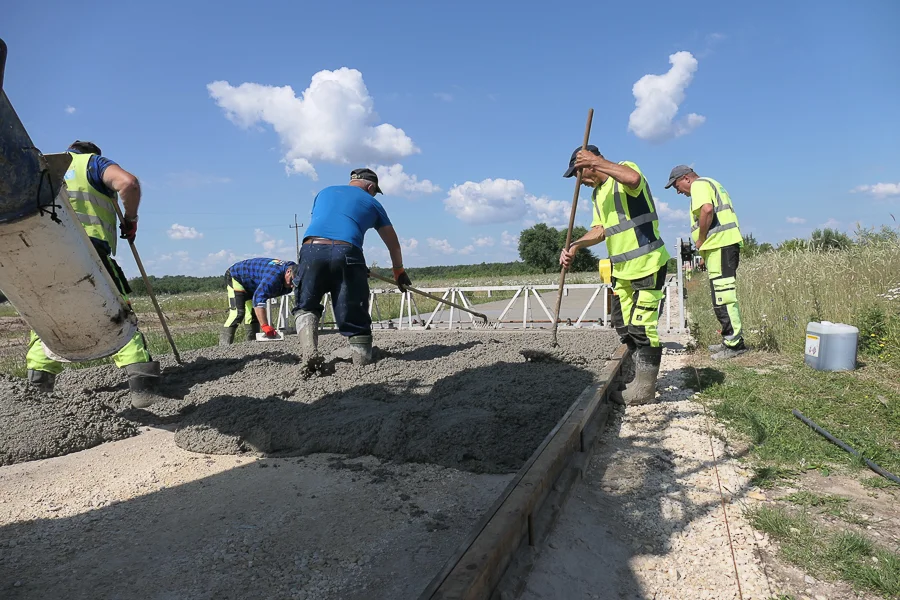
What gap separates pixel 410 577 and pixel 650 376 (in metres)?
2.76

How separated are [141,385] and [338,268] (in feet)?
5.67

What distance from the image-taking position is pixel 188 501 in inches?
97.7

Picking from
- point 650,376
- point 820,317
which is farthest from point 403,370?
point 820,317

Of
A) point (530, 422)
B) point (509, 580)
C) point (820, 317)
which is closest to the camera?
point (509, 580)

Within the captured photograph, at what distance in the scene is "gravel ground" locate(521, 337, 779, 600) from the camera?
5.84 feet

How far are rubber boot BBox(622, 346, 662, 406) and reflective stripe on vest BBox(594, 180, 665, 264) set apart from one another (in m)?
0.70

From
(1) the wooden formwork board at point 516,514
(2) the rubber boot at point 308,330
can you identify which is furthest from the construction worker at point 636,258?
(2) the rubber boot at point 308,330

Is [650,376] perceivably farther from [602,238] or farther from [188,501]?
[188,501]

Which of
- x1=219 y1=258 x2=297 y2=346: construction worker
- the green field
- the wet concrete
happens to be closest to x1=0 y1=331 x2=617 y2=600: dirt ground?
the wet concrete

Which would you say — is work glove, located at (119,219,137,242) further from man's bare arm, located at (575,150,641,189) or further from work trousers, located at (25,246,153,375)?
man's bare arm, located at (575,150,641,189)

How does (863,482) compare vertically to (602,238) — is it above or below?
below

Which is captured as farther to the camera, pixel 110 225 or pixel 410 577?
pixel 110 225

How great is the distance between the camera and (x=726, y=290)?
5.72m

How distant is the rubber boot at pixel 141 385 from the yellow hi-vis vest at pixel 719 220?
557 cm
